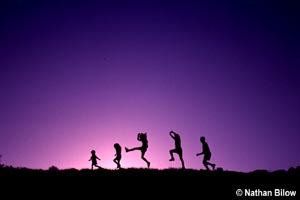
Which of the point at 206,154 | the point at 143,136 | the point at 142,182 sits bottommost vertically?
the point at 142,182

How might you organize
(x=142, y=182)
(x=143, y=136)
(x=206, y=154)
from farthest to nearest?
(x=143, y=136)
(x=206, y=154)
(x=142, y=182)

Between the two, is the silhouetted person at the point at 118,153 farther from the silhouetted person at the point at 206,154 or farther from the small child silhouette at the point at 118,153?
the silhouetted person at the point at 206,154

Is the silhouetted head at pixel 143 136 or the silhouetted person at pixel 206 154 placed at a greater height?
the silhouetted head at pixel 143 136

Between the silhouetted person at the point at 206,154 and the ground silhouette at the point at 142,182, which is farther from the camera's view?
the silhouetted person at the point at 206,154

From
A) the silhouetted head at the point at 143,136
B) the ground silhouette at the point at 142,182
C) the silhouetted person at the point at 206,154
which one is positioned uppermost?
the silhouetted head at the point at 143,136

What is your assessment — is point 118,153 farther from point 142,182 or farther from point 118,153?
point 142,182

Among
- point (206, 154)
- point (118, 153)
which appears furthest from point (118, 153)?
point (206, 154)

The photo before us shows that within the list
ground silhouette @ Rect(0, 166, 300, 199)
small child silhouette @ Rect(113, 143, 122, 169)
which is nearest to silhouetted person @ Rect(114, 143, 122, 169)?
small child silhouette @ Rect(113, 143, 122, 169)

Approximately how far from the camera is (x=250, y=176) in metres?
22.0

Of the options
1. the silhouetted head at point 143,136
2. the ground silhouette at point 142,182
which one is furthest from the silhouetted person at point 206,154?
the silhouetted head at point 143,136

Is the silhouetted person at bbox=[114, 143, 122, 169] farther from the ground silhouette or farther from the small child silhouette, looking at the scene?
the ground silhouette

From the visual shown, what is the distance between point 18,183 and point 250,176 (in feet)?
43.3

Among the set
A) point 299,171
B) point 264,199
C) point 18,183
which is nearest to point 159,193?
point 264,199

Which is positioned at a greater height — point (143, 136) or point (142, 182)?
point (143, 136)
